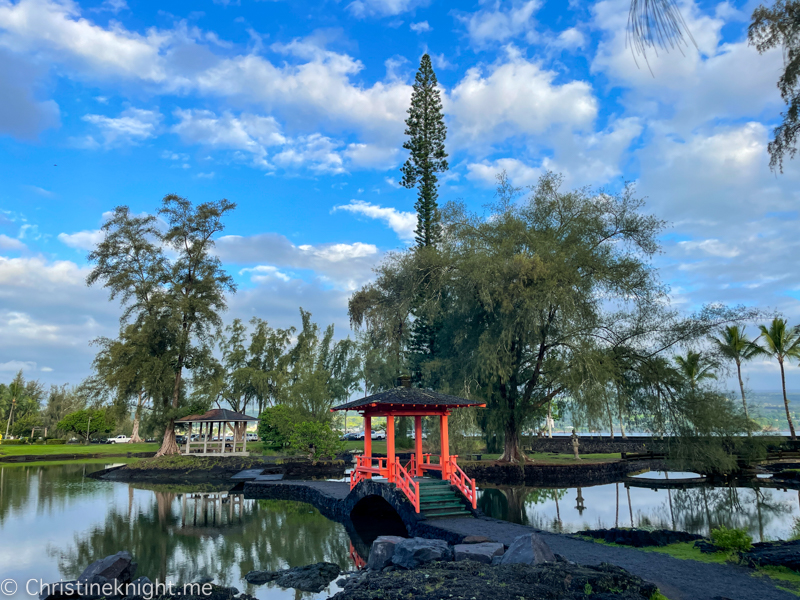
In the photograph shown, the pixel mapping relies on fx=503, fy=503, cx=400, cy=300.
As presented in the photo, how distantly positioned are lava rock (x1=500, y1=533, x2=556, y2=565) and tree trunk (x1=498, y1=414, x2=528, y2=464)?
53.2 feet

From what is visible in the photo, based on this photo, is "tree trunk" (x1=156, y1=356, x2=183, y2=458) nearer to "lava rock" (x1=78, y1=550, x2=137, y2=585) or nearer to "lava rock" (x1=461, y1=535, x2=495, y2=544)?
"lava rock" (x1=78, y1=550, x2=137, y2=585)

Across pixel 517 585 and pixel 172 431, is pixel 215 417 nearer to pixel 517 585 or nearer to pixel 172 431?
pixel 172 431

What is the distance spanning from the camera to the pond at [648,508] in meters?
14.6

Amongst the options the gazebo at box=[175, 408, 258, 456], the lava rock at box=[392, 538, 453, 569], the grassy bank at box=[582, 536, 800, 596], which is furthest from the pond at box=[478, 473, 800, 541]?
the gazebo at box=[175, 408, 258, 456]

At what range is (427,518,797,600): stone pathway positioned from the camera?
23.1 feet

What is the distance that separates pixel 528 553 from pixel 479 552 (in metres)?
1.27

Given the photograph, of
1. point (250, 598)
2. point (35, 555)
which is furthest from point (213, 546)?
point (250, 598)

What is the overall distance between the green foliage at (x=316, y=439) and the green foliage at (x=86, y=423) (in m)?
31.3

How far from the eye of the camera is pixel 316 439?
2795 cm

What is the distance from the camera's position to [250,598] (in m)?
8.35

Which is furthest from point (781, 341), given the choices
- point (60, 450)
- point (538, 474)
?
point (60, 450)

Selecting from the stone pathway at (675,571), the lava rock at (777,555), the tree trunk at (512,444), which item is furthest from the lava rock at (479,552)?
the tree trunk at (512,444)

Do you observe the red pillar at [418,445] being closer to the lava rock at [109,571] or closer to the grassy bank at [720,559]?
the grassy bank at [720,559]

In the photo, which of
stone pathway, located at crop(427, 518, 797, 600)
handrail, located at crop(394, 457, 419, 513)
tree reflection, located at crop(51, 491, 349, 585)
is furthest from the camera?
handrail, located at crop(394, 457, 419, 513)
